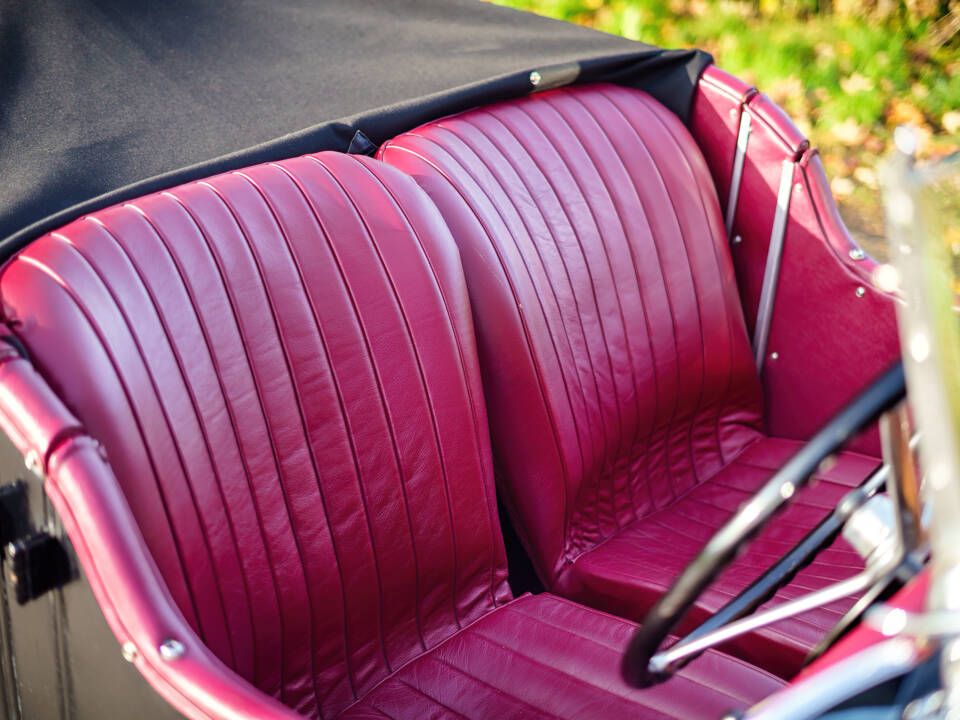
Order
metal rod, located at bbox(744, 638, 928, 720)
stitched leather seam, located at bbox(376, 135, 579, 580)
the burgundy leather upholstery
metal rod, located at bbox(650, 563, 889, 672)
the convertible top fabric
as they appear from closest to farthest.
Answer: metal rod, located at bbox(744, 638, 928, 720)
metal rod, located at bbox(650, 563, 889, 672)
the convertible top fabric
stitched leather seam, located at bbox(376, 135, 579, 580)
the burgundy leather upholstery

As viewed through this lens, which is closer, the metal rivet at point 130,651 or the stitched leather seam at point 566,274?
the metal rivet at point 130,651

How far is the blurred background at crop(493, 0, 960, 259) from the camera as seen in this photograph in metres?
4.22

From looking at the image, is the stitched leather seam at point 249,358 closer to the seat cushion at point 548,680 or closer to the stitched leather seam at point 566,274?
the seat cushion at point 548,680

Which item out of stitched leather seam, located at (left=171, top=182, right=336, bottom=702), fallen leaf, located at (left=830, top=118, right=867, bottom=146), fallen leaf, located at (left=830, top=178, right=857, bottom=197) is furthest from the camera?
fallen leaf, located at (left=830, top=118, right=867, bottom=146)

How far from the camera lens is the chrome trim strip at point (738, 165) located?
219 cm

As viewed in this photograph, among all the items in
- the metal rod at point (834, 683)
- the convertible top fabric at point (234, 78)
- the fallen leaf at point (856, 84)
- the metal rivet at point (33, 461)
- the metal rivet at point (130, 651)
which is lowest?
the metal rivet at point (130, 651)

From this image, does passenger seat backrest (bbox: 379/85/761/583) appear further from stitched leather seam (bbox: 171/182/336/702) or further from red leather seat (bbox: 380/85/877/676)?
stitched leather seam (bbox: 171/182/336/702)

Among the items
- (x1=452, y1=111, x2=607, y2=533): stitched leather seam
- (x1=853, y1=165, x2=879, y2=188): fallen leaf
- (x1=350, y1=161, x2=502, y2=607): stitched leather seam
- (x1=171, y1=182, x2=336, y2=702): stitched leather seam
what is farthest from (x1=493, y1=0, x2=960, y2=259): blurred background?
(x1=171, y1=182, x2=336, y2=702): stitched leather seam

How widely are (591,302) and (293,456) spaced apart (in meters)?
0.73

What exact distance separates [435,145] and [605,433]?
26.1 inches

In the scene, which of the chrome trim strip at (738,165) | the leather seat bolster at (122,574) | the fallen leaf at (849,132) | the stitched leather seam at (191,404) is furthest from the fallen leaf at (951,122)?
the leather seat bolster at (122,574)

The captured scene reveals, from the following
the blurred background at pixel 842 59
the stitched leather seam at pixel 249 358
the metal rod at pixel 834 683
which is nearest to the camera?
the metal rod at pixel 834 683

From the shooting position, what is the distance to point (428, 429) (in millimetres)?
1626

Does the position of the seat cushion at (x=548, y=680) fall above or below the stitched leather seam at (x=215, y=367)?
below
